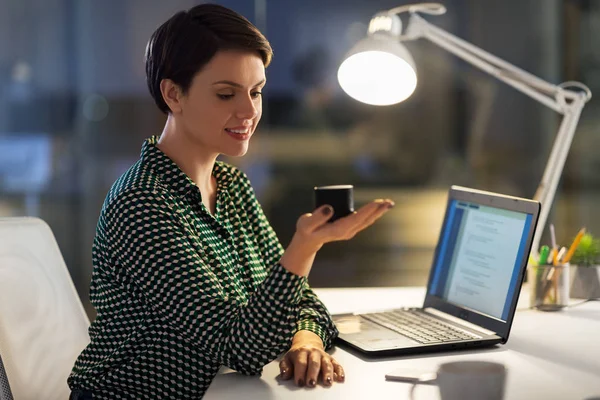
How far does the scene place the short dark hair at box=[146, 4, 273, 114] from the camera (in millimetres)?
1327

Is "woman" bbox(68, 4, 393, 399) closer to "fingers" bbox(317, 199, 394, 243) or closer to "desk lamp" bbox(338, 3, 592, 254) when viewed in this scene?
"fingers" bbox(317, 199, 394, 243)

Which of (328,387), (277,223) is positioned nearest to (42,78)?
(277,223)

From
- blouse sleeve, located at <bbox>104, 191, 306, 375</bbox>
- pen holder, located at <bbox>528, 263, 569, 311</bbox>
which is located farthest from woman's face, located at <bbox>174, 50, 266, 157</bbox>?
pen holder, located at <bbox>528, 263, 569, 311</bbox>

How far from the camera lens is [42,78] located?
333cm

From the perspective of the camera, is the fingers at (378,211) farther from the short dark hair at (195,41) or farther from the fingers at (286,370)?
the short dark hair at (195,41)

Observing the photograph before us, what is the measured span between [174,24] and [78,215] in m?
2.20

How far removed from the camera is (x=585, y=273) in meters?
1.70

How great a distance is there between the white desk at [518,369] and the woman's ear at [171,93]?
0.48 meters

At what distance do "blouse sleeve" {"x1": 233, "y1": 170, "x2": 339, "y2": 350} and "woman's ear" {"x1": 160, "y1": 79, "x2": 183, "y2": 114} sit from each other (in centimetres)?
29

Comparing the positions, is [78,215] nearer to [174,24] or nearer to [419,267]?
[419,267]

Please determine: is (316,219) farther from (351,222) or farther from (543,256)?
(543,256)

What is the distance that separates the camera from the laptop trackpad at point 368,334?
1.27 m

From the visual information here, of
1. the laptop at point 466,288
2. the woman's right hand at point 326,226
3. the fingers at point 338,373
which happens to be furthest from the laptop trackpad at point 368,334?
the woman's right hand at point 326,226

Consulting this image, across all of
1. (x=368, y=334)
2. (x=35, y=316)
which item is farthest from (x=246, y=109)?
(x=35, y=316)
